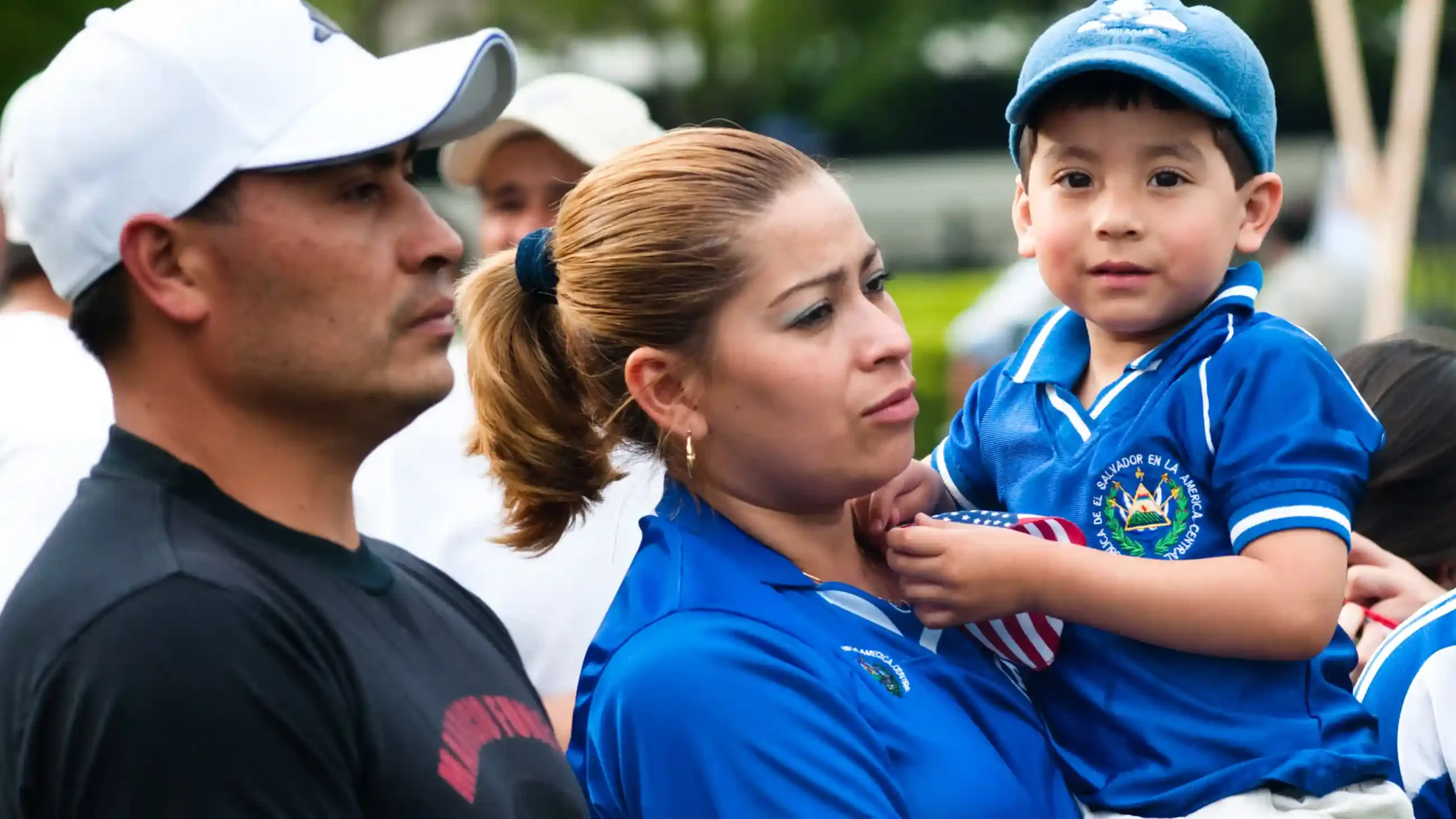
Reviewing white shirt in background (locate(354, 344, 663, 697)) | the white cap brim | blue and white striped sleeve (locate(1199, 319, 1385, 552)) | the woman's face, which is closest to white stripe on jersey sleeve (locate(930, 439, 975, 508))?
the woman's face

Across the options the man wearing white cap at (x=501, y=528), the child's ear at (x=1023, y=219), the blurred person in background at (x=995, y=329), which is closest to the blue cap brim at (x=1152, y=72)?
the child's ear at (x=1023, y=219)

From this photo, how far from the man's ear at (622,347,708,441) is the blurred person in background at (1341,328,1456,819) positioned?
1.19 meters

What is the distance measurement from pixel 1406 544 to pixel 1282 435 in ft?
3.40

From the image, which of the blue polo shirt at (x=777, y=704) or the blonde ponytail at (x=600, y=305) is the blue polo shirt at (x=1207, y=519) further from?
the blonde ponytail at (x=600, y=305)

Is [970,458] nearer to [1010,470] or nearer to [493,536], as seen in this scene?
[1010,470]

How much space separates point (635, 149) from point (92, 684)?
122 cm

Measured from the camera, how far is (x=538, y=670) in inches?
143

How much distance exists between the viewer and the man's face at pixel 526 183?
4.23 meters

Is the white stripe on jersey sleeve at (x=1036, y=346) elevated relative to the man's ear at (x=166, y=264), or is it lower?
lower

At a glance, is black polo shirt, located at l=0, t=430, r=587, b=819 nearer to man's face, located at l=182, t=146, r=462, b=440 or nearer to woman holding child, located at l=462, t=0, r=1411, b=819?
man's face, located at l=182, t=146, r=462, b=440

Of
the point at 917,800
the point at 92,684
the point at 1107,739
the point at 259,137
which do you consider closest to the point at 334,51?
the point at 259,137

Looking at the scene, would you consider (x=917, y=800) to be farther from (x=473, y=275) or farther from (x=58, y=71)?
Result: (x=58, y=71)

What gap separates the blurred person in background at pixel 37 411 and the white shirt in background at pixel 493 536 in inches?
24.0

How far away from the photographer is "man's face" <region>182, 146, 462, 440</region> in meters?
2.00
